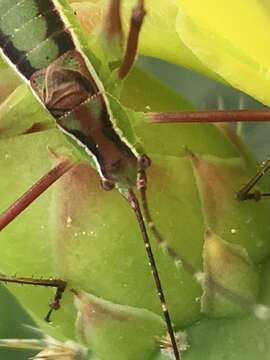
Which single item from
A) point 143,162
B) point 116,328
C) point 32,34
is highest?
point 32,34

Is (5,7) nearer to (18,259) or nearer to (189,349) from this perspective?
(18,259)

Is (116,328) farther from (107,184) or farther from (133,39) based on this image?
(133,39)

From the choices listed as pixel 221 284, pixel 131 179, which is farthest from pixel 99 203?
pixel 221 284

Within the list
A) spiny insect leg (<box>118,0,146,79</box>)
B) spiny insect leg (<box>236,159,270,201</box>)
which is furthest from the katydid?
spiny insect leg (<box>236,159,270,201</box>)

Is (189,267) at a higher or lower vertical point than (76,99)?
lower

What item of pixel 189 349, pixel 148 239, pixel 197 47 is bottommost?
pixel 189 349

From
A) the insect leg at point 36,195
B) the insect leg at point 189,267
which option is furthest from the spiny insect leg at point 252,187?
the insect leg at point 36,195

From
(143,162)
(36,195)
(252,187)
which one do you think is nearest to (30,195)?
(36,195)
